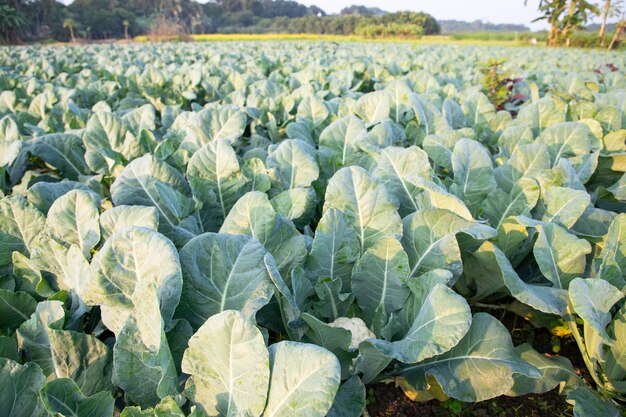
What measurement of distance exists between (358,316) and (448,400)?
463 millimetres

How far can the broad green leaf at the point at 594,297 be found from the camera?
1125mm

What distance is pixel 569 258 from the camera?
140 cm

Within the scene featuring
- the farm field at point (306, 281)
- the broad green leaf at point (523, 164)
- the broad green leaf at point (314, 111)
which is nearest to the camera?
the farm field at point (306, 281)

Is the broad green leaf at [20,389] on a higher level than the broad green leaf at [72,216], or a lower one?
lower

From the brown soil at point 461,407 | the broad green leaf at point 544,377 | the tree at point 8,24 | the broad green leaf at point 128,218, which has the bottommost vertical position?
the brown soil at point 461,407

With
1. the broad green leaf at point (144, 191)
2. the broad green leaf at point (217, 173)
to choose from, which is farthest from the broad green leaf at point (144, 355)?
the broad green leaf at point (217, 173)

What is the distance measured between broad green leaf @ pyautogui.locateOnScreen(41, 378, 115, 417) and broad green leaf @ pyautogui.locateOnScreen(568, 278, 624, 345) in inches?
50.7

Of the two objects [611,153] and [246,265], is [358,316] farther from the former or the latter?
[611,153]

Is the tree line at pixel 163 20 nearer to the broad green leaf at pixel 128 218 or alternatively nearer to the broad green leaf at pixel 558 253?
the broad green leaf at pixel 128 218

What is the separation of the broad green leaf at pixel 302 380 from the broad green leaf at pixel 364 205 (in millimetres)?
607

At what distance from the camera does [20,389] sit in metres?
0.93

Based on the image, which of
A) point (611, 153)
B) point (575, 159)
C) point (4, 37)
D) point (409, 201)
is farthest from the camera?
point (4, 37)

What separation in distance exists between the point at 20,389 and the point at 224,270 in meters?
0.55

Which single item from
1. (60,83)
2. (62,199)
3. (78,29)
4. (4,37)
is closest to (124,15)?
(78,29)
